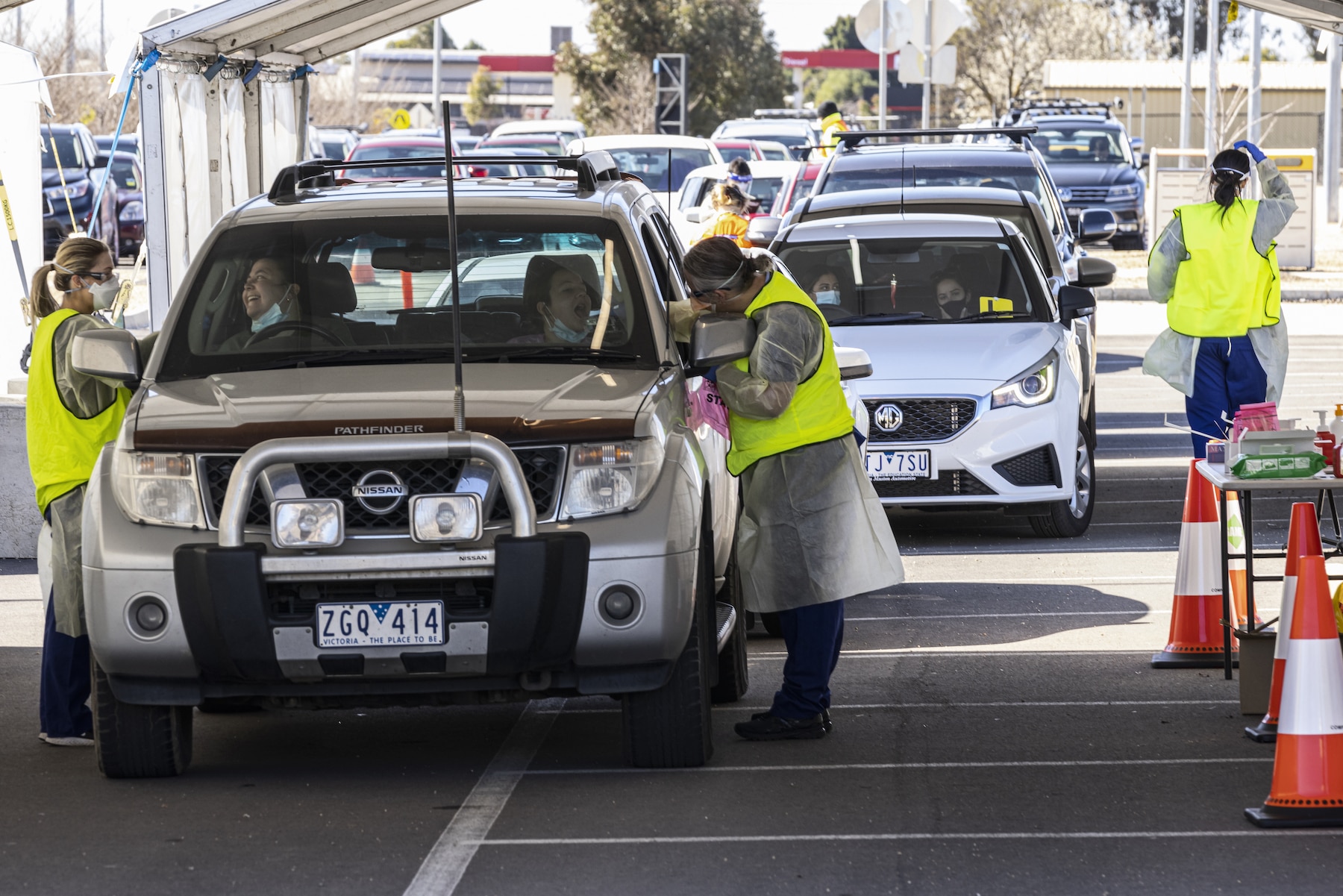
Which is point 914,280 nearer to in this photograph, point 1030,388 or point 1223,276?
point 1030,388

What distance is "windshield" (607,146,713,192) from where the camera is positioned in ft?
89.2

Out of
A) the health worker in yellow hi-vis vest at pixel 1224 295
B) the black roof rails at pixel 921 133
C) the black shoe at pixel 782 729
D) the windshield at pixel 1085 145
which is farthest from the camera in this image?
the windshield at pixel 1085 145

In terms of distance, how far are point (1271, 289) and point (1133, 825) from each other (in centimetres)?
536

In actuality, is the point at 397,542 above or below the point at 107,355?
below

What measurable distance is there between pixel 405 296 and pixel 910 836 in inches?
98.3

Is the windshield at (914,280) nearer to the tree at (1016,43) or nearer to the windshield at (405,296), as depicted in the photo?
the windshield at (405,296)

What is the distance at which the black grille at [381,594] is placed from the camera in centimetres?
585

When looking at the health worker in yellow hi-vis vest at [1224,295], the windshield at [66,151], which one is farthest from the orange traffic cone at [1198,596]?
the windshield at [66,151]

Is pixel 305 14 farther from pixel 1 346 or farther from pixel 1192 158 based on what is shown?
pixel 1192 158

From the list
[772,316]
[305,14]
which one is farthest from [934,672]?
[305,14]

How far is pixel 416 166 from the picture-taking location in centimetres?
737

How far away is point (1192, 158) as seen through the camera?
1585 inches

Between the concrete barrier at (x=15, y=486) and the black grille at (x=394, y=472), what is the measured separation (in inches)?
207

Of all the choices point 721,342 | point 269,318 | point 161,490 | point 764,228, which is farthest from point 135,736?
point 764,228
